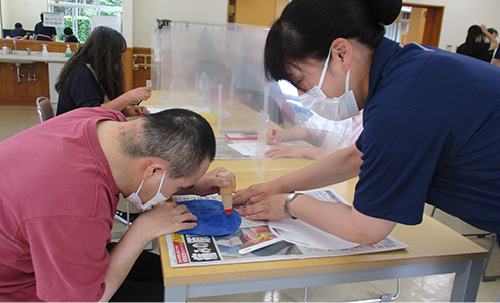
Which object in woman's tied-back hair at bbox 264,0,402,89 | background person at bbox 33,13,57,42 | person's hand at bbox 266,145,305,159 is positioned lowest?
person's hand at bbox 266,145,305,159

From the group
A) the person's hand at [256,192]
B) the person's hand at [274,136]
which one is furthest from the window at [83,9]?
the person's hand at [256,192]

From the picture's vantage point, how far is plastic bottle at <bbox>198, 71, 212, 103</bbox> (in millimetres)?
2365

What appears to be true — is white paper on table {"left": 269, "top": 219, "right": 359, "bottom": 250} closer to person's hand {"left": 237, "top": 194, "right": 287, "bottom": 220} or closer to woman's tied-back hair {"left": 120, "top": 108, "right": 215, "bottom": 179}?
person's hand {"left": 237, "top": 194, "right": 287, "bottom": 220}

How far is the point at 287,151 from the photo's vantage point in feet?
5.52

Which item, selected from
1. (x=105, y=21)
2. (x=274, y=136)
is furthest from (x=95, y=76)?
(x=105, y=21)

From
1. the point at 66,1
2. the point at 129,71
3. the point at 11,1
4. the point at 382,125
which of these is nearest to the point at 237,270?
the point at 382,125

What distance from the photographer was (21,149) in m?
0.76

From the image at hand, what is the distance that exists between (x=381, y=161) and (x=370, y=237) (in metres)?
0.20

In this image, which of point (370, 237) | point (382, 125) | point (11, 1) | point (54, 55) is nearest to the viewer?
point (382, 125)

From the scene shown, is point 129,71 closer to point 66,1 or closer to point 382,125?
point 66,1

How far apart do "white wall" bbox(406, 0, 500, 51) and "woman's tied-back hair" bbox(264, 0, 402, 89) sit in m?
6.86

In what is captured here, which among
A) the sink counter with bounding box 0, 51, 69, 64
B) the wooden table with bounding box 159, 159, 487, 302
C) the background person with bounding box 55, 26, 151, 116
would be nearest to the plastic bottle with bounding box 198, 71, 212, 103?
the background person with bounding box 55, 26, 151, 116

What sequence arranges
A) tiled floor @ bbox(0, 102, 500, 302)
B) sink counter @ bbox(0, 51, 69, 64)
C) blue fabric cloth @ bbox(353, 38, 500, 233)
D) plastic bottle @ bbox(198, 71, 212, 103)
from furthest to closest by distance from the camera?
sink counter @ bbox(0, 51, 69, 64) < plastic bottle @ bbox(198, 71, 212, 103) < tiled floor @ bbox(0, 102, 500, 302) < blue fabric cloth @ bbox(353, 38, 500, 233)

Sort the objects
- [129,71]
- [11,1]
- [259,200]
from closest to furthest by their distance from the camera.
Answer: [259,200] < [129,71] < [11,1]
